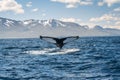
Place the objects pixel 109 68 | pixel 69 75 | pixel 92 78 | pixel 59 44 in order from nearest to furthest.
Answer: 1. pixel 92 78
2. pixel 69 75
3. pixel 109 68
4. pixel 59 44

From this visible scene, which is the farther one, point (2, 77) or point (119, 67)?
point (119, 67)

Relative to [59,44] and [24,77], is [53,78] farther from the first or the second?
[59,44]

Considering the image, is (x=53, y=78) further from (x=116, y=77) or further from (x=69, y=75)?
(x=116, y=77)

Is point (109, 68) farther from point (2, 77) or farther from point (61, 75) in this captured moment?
point (2, 77)

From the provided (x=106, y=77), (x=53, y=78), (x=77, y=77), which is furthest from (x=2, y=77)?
(x=106, y=77)

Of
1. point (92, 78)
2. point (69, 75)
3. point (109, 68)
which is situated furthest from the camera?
point (109, 68)

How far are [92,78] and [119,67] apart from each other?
8.17 metres

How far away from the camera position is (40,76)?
2848 cm

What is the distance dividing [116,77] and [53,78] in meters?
5.48

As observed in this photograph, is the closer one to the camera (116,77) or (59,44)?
(116,77)

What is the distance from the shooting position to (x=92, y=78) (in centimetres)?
2700

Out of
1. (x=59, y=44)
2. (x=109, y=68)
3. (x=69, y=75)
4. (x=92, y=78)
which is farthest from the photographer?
(x=59, y=44)

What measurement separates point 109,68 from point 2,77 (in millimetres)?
11786

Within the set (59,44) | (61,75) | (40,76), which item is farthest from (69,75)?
(59,44)
